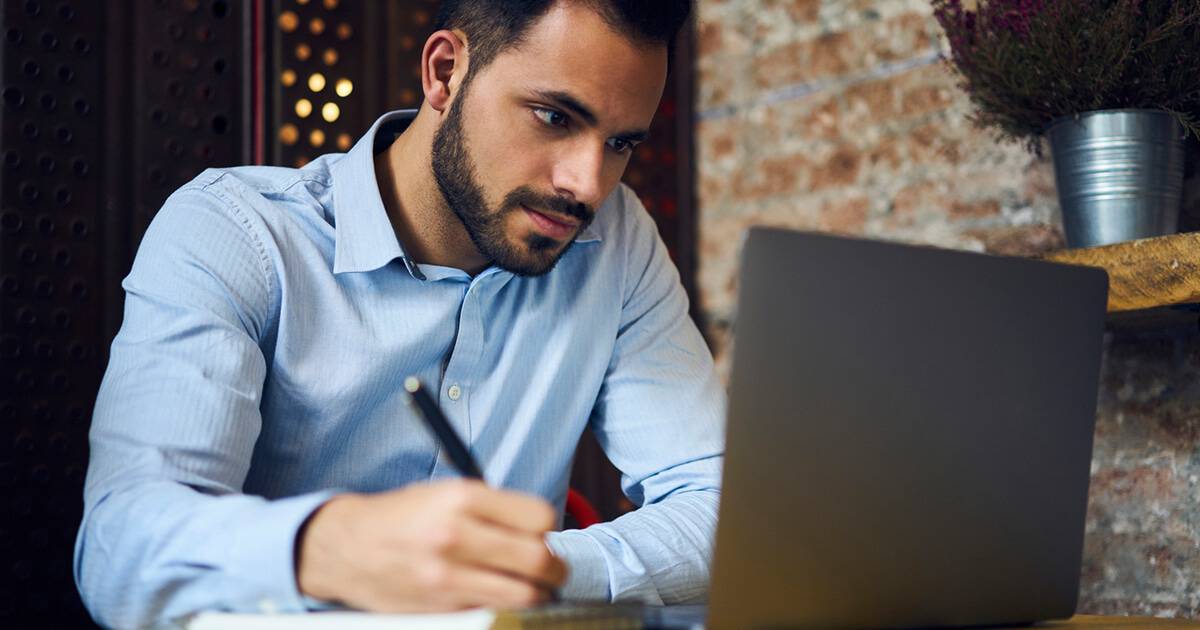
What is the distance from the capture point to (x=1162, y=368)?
1.60 m

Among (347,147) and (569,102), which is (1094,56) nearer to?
(569,102)

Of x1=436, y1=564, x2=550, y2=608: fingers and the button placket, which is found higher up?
the button placket

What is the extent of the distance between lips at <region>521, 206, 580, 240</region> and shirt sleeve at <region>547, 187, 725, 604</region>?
7.7 inches

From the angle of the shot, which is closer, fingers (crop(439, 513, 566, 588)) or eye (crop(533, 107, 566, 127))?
fingers (crop(439, 513, 566, 588))

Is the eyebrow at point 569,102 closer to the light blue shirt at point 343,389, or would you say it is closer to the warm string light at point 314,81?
the light blue shirt at point 343,389

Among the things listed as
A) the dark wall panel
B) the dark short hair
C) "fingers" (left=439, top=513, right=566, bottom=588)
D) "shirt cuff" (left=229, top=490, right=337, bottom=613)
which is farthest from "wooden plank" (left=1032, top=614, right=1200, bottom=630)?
the dark wall panel

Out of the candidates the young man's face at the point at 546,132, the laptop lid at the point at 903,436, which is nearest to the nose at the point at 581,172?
the young man's face at the point at 546,132

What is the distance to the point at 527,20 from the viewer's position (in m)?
1.25

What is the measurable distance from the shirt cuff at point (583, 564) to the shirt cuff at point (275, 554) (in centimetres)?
26

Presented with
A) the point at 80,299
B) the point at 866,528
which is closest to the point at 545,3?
the point at 866,528

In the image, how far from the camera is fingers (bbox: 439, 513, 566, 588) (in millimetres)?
692

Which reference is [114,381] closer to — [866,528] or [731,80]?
[866,528]

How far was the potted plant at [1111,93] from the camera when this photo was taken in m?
1.40

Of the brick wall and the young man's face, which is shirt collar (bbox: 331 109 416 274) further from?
the brick wall
